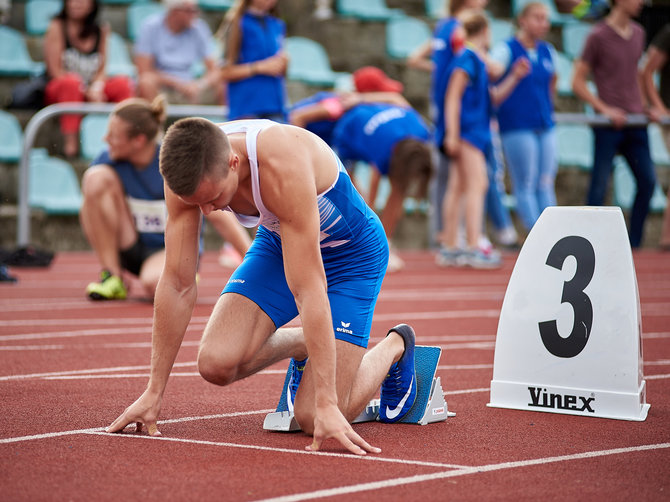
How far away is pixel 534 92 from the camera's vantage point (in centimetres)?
1136

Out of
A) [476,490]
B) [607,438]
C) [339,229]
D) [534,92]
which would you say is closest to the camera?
[476,490]

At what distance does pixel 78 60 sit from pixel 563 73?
293 inches

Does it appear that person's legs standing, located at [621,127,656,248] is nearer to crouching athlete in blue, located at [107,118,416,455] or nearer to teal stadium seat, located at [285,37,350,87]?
teal stadium seat, located at [285,37,350,87]

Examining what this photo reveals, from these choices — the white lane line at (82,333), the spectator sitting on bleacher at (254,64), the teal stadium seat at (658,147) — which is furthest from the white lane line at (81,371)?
the teal stadium seat at (658,147)

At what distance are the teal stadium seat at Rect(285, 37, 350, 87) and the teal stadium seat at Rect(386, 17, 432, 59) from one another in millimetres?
945

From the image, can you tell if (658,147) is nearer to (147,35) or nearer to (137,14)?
(137,14)

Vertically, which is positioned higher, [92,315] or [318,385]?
[318,385]

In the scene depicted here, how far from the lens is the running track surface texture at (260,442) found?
3.13 m

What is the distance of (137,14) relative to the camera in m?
14.2

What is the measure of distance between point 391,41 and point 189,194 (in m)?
12.0

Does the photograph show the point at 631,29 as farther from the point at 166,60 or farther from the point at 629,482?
the point at 629,482

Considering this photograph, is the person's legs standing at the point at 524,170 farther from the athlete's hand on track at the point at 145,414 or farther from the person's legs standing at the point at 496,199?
the athlete's hand on track at the point at 145,414

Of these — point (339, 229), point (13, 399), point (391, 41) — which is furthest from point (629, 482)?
point (391, 41)

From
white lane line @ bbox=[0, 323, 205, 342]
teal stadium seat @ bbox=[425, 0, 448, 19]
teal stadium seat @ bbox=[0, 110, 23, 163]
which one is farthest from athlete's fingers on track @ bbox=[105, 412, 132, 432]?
teal stadium seat @ bbox=[425, 0, 448, 19]
